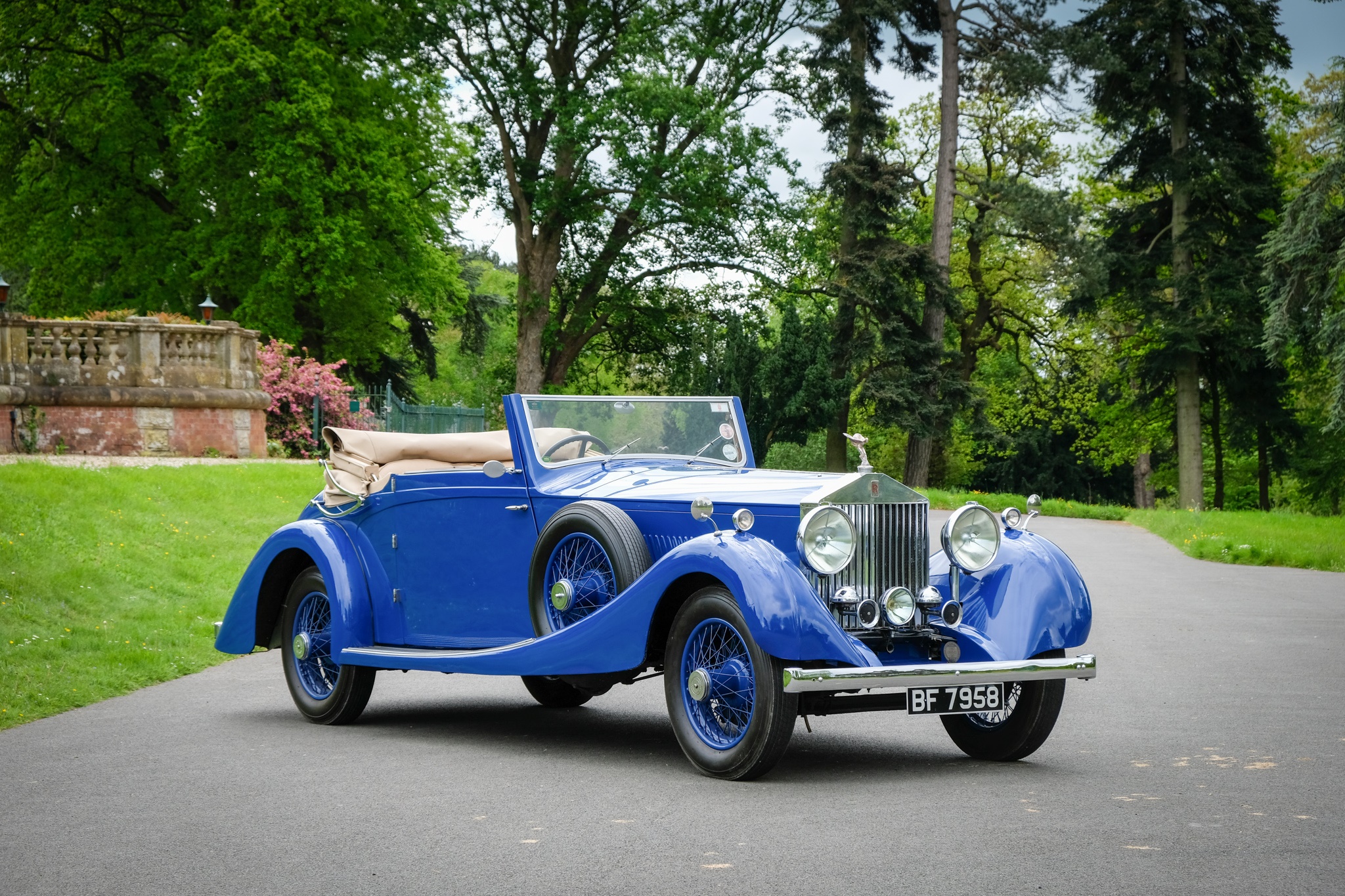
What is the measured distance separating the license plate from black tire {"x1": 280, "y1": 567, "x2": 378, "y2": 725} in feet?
11.1

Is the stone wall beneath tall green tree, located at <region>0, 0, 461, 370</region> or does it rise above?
beneath

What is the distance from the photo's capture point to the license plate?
6.07m

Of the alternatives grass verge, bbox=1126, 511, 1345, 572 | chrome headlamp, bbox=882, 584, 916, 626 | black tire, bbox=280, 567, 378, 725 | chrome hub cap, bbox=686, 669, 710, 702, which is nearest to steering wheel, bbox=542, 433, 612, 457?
black tire, bbox=280, 567, 378, 725

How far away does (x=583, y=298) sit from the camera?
3962 centimetres

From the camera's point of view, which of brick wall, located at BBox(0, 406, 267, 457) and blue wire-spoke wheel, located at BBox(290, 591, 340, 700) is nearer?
blue wire-spoke wheel, located at BBox(290, 591, 340, 700)

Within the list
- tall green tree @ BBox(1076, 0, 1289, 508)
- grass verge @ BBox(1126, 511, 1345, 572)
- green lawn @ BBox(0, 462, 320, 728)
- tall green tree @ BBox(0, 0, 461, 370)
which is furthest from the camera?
tall green tree @ BBox(1076, 0, 1289, 508)

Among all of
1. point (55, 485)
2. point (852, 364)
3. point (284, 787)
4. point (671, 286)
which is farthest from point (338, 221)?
point (284, 787)

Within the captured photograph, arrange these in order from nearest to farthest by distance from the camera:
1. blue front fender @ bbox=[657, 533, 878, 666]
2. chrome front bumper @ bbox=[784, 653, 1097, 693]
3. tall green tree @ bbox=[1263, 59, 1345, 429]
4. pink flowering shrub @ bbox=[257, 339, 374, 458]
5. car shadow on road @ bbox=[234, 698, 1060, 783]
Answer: chrome front bumper @ bbox=[784, 653, 1097, 693] → blue front fender @ bbox=[657, 533, 878, 666] → car shadow on road @ bbox=[234, 698, 1060, 783] → tall green tree @ bbox=[1263, 59, 1345, 429] → pink flowering shrub @ bbox=[257, 339, 374, 458]

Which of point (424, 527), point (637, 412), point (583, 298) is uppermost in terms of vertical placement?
point (583, 298)

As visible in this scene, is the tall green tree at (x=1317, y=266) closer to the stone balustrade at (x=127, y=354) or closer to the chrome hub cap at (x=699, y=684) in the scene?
A: the stone balustrade at (x=127, y=354)

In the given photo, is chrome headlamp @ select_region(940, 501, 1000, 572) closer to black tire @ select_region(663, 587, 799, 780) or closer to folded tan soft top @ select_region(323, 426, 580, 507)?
black tire @ select_region(663, 587, 799, 780)

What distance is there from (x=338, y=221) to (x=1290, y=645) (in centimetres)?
2604

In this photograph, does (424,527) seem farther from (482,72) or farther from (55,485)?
(482,72)

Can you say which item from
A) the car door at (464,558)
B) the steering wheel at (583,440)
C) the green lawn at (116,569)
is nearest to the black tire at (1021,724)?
the car door at (464,558)
